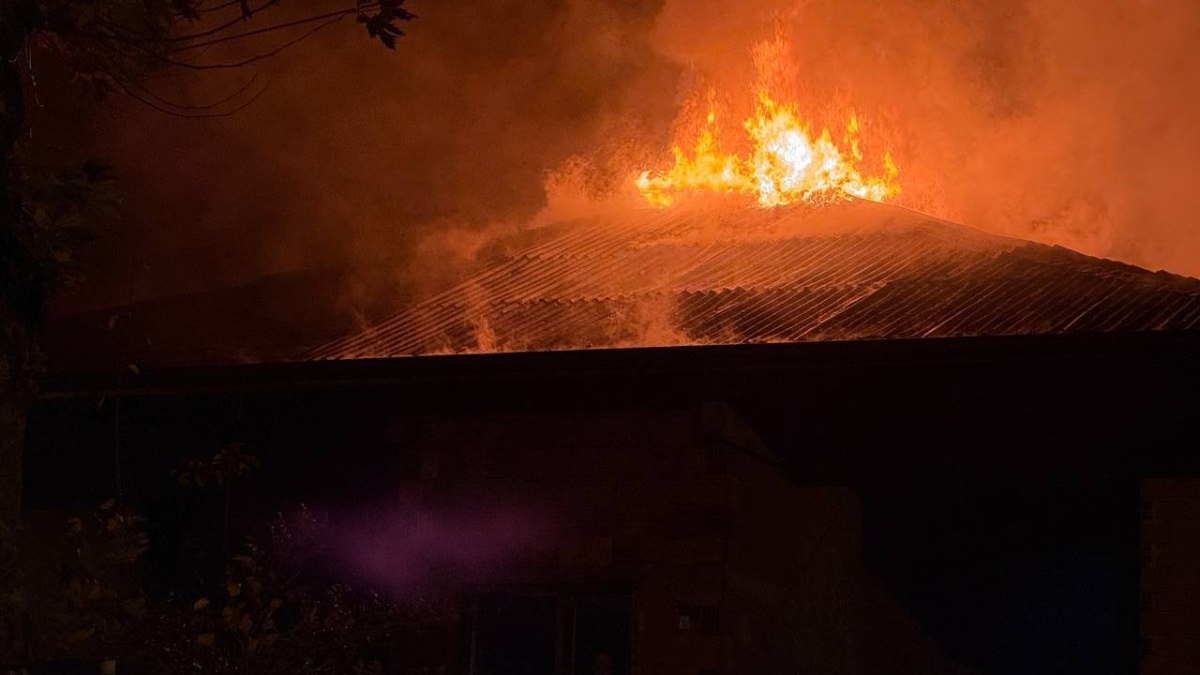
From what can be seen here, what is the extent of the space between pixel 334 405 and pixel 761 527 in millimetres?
3471

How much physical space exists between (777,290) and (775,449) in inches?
52.7

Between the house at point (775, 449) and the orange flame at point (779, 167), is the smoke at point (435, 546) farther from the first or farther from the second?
the orange flame at point (779, 167)

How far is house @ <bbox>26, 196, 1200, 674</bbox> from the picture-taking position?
10133mm

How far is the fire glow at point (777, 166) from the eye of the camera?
15531 mm

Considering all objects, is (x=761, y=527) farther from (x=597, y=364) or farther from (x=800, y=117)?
(x=800, y=117)

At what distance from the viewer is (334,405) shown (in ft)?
39.5

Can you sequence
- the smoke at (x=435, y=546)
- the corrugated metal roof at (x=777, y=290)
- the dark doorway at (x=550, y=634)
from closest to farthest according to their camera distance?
the corrugated metal roof at (x=777, y=290)
the dark doorway at (x=550, y=634)
the smoke at (x=435, y=546)

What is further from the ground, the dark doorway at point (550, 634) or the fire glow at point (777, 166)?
the fire glow at point (777, 166)

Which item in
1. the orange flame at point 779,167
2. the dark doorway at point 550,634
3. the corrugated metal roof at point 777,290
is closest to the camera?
the corrugated metal roof at point 777,290

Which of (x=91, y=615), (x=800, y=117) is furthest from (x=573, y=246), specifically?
(x=91, y=615)

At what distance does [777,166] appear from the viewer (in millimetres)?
15750

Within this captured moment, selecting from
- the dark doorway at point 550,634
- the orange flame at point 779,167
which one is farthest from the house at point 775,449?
the orange flame at point 779,167

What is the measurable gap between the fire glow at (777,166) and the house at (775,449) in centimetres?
285

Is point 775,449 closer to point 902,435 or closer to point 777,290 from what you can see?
point 902,435
